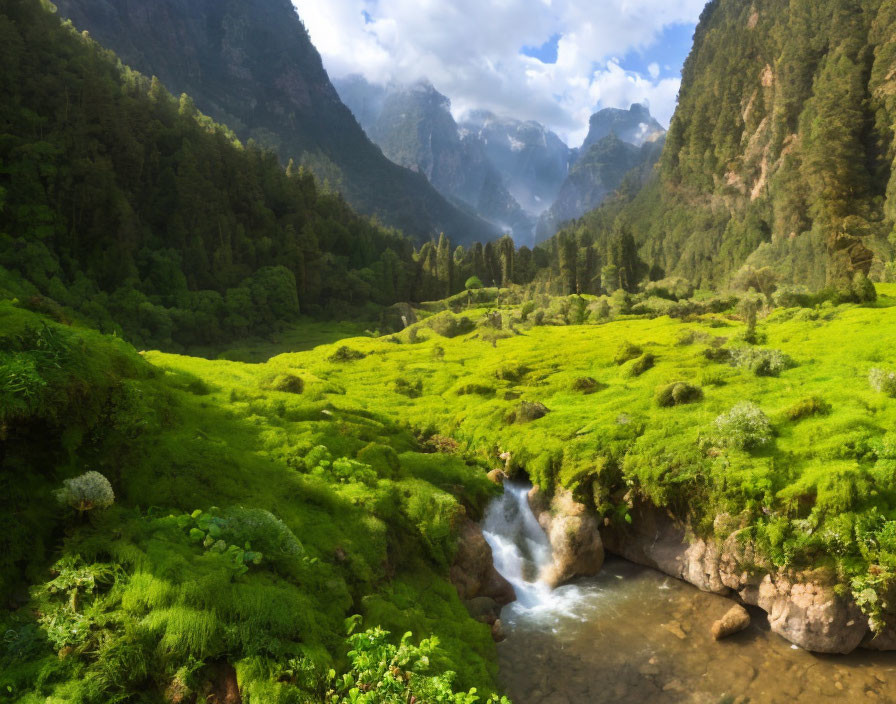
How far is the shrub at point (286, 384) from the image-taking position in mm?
24031

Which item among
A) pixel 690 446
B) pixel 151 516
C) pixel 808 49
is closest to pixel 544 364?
pixel 690 446

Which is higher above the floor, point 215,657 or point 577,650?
point 215,657

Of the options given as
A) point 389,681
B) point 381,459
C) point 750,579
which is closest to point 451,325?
point 381,459

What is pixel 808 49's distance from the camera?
123m

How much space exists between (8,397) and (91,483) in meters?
2.17

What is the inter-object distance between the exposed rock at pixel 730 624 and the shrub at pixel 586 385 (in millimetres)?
13560

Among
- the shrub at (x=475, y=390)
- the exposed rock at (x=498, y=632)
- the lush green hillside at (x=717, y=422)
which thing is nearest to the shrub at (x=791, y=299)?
the lush green hillside at (x=717, y=422)

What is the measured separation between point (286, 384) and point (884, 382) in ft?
81.1

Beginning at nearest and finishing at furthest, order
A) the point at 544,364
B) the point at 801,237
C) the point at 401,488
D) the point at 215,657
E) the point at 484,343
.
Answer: the point at 215,657 < the point at 401,488 < the point at 544,364 < the point at 484,343 < the point at 801,237

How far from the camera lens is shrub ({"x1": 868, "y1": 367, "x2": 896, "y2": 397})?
20.2m

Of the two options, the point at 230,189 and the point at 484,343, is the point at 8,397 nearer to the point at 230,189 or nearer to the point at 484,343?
the point at 484,343

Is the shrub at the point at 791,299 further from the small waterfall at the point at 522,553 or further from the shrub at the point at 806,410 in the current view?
the small waterfall at the point at 522,553

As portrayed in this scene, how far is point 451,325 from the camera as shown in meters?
64.5

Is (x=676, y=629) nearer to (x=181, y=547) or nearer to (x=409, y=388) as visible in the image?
(x=181, y=547)
